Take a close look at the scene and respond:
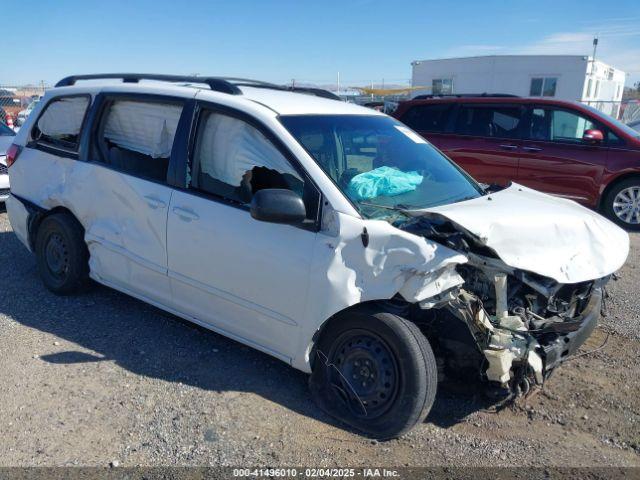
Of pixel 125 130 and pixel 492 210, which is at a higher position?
pixel 125 130

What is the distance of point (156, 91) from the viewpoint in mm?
4176

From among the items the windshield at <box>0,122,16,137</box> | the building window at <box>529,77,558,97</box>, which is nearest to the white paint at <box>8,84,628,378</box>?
the windshield at <box>0,122,16,137</box>

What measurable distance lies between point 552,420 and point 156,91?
3.50 meters

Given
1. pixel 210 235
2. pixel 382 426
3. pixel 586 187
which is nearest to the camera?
pixel 382 426

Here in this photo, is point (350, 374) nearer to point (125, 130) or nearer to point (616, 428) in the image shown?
point (616, 428)

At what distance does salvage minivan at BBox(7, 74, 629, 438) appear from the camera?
9.87ft

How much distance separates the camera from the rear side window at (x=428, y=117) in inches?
370

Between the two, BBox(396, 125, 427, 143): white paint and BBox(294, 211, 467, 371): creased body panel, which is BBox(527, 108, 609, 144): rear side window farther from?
BBox(294, 211, 467, 371): creased body panel

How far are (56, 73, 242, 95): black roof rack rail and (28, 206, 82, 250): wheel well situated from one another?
1.22m

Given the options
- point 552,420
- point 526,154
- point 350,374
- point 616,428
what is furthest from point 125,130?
point 526,154

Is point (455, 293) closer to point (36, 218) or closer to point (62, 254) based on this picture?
point (62, 254)

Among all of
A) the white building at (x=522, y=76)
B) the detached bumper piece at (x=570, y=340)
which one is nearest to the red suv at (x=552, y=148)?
the detached bumper piece at (x=570, y=340)

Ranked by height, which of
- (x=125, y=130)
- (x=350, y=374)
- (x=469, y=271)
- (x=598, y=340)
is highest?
(x=125, y=130)

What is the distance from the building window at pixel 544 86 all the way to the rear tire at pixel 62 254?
24704mm
